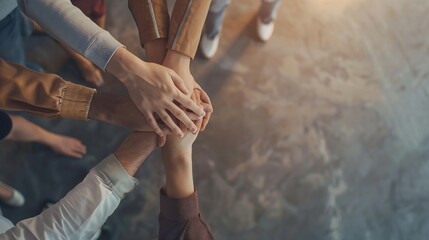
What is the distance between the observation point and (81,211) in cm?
79

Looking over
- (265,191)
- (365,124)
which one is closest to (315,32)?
(365,124)

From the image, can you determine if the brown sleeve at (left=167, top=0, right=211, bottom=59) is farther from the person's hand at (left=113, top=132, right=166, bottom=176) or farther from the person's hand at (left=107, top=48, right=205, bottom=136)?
the person's hand at (left=113, top=132, right=166, bottom=176)

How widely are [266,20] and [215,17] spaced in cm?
20

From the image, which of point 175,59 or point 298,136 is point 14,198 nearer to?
point 175,59

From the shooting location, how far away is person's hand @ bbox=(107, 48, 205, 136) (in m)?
0.87

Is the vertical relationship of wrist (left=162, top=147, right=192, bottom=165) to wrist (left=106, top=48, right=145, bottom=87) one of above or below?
below

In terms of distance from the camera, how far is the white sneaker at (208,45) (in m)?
1.47

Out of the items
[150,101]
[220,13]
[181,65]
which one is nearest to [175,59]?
[181,65]

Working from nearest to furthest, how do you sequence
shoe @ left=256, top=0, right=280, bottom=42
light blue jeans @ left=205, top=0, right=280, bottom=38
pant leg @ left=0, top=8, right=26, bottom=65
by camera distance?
pant leg @ left=0, top=8, right=26, bottom=65, light blue jeans @ left=205, top=0, right=280, bottom=38, shoe @ left=256, top=0, right=280, bottom=42

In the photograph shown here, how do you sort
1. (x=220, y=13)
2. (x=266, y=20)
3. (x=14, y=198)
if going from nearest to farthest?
(x=14, y=198)
(x=220, y=13)
(x=266, y=20)

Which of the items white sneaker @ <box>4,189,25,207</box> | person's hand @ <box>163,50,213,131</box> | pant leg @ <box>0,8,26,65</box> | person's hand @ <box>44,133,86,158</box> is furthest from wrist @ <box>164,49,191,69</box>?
white sneaker @ <box>4,189,25,207</box>

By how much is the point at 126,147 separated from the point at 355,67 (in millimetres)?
958

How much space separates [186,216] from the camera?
87 centimetres

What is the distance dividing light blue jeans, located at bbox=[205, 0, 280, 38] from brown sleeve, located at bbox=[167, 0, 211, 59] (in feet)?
1.24
